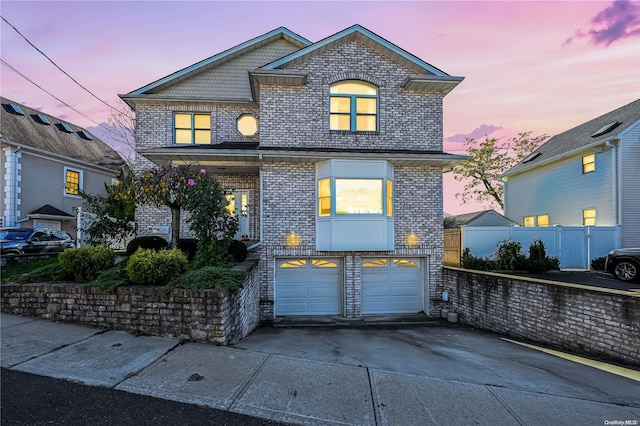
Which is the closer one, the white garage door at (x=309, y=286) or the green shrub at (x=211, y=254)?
the green shrub at (x=211, y=254)

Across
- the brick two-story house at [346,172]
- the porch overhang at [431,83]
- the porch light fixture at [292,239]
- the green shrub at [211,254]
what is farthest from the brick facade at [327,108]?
the green shrub at [211,254]

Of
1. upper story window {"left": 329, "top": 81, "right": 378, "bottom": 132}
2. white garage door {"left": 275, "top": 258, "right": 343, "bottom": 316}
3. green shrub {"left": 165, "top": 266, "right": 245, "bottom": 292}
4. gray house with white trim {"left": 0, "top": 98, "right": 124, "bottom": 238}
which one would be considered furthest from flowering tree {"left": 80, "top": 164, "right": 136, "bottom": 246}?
upper story window {"left": 329, "top": 81, "right": 378, "bottom": 132}

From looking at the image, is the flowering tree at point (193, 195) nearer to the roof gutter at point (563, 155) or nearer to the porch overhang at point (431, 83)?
the porch overhang at point (431, 83)

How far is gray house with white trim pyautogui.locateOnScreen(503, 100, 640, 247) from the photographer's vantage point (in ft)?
44.1

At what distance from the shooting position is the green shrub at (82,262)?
671 cm

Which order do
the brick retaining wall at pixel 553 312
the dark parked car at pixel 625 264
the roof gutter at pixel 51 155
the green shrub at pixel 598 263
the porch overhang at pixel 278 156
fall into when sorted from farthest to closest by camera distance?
the roof gutter at pixel 51 155 → the green shrub at pixel 598 263 → the porch overhang at pixel 278 156 → the dark parked car at pixel 625 264 → the brick retaining wall at pixel 553 312

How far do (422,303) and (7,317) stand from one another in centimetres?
1132

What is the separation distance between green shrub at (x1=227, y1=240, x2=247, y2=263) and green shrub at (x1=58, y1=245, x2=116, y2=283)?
3302 mm

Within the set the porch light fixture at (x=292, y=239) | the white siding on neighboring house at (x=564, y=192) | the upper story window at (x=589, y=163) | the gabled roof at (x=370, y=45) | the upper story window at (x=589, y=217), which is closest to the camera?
the porch light fixture at (x=292, y=239)

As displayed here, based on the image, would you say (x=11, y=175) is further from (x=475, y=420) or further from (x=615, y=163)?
(x=615, y=163)

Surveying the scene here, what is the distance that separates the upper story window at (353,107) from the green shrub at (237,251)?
5.20 meters

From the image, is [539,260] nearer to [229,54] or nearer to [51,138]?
[229,54]

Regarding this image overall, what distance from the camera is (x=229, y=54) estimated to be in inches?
549

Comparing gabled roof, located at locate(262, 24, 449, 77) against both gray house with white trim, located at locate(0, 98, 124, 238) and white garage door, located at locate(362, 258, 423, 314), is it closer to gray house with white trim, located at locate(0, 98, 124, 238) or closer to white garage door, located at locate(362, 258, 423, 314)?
white garage door, located at locate(362, 258, 423, 314)
